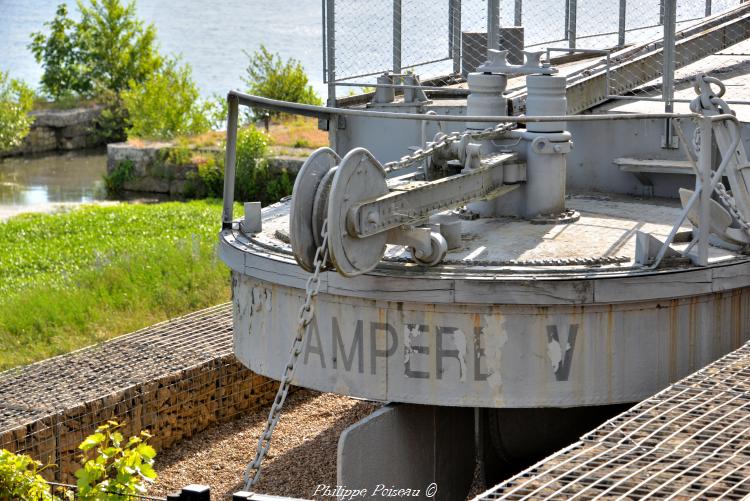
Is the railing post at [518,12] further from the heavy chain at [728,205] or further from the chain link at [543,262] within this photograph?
the chain link at [543,262]

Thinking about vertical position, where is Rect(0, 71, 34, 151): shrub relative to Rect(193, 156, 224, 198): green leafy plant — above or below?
above

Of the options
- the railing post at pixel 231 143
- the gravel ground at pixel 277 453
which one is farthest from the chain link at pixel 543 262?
the gravel ground at pixel 277 453

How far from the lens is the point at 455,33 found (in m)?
14.7

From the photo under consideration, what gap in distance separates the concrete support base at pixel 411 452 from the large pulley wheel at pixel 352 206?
103cm

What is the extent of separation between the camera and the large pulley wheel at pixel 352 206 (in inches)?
288

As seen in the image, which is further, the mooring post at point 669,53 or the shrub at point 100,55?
the shrub at point 100,55

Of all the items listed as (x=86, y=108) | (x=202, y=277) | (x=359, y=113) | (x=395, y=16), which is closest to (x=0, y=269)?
(x=202, y=277)

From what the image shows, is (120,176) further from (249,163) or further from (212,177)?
(249,163)

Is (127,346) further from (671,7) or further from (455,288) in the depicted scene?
(671,7)

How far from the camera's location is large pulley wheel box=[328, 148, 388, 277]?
7309mm

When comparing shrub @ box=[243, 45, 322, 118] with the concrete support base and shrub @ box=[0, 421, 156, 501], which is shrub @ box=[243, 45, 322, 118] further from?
shrub @ box=[0, 421, 156, 501]

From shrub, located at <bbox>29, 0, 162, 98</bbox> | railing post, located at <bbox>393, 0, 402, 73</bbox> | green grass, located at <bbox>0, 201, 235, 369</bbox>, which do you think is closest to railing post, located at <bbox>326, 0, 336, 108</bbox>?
railing post, located at <bbox>393, 0, 402, 73</bbox>

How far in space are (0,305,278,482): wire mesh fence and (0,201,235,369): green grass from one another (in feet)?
4.55

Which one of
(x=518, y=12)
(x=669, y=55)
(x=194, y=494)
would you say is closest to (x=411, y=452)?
(x=194, y=494)
